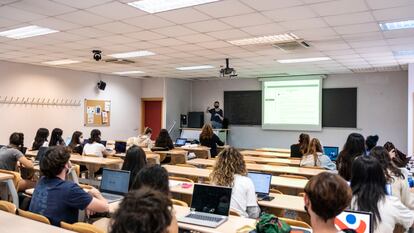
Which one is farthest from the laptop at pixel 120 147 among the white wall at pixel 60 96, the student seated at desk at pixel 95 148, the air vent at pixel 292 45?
the air vent at pixel 292 45

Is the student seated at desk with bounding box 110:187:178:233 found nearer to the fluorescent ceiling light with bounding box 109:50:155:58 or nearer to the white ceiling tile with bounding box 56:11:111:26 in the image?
the white ceiling tile with bounding box 56:11:111:26

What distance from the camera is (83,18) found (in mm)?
4852

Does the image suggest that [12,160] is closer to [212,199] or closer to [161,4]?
[161,4]

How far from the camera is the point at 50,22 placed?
5.10 meters

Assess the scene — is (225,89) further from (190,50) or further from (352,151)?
(352,151)

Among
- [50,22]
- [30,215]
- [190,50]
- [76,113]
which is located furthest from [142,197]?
[76,113]

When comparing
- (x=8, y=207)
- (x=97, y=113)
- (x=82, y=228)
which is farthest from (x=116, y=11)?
(x=97, y=113)

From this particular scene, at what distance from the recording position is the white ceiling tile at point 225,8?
4.20 m

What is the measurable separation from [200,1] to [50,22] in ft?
7.91

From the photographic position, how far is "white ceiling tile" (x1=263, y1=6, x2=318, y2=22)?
14.5 feet

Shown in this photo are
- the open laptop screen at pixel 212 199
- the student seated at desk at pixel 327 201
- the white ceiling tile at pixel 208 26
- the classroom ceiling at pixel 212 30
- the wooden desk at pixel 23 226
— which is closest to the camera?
the student seated at desk at pixel 327 201

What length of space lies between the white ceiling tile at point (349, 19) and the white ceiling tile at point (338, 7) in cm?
18

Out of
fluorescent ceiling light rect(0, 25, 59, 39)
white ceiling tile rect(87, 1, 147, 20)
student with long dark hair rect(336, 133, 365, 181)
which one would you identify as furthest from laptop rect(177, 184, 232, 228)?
fluorescent ceiling light rect(0, 25, 59, 39)

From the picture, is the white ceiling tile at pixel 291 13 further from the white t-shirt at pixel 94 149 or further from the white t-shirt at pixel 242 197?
the white t-shirt at pixel 94 149
